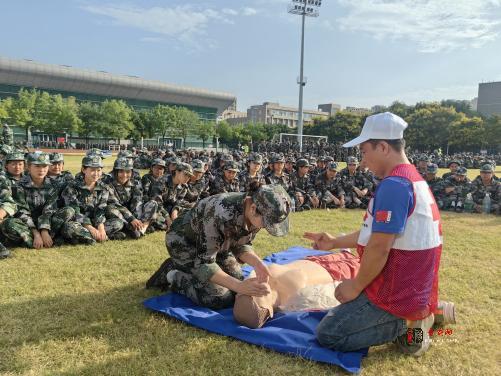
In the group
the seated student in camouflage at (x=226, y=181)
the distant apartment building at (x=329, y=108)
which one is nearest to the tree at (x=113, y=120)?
the seated student in camouflage at (x=226, y=181)

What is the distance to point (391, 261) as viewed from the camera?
287 cm

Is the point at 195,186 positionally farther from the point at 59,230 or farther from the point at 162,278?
the point at 162,278

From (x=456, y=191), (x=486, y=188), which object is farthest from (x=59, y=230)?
(x=486, y=188)

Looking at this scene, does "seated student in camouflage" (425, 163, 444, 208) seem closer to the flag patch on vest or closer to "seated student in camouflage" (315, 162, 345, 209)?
"seated student in camouflage" (315, 162, 345, 209)

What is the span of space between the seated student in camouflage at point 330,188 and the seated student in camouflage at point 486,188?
3631mm

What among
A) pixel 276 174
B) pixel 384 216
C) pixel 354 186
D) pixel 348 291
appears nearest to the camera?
pixel 384 216

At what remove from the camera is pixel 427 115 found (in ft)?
166

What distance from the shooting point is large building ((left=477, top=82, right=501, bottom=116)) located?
7588 cm

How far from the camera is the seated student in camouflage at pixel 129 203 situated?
21.7 feet

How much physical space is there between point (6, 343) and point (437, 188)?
11022 millimetres

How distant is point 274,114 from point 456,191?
9721cm

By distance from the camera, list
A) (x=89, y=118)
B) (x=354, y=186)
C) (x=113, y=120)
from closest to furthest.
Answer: (x=354, y=186) → (x=89, y=118) → (x=113, y=120)

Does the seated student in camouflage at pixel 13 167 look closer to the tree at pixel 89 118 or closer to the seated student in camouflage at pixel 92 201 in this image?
the seated student in camouflage at pixel 92 201

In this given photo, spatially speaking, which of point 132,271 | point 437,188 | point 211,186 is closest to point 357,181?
point 437,188
